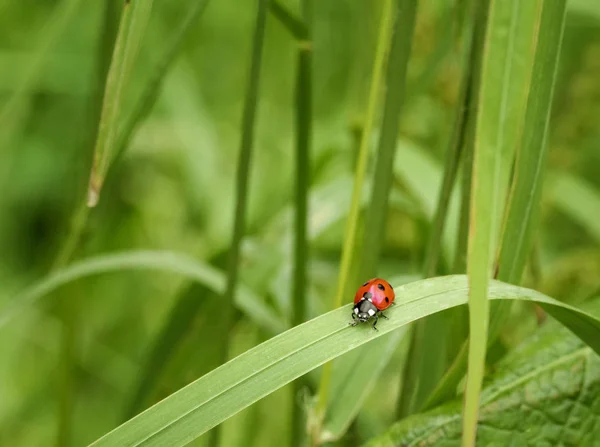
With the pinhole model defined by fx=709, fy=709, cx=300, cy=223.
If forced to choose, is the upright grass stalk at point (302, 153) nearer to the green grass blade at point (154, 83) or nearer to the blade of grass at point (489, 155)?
the green grass blade at point (154, 83)

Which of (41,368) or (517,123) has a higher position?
(41,368)

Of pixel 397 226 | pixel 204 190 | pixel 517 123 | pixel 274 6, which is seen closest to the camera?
pixel 517 123

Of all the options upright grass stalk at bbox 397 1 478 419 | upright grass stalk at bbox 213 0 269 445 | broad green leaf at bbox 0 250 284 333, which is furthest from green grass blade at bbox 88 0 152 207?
broad green leaf at bbox 0 250 284 333

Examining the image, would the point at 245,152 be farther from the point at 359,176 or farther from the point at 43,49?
the point at 43,49

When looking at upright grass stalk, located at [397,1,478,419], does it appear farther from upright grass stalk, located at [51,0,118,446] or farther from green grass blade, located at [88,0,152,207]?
upright grass stalk, located at [51,0,118,446]

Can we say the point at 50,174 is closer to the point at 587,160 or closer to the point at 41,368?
the point at 41,368

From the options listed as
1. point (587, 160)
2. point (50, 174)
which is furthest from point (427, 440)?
point (50, 174)

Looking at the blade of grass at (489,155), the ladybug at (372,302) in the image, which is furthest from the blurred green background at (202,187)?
the blade of grass at (489,155)
